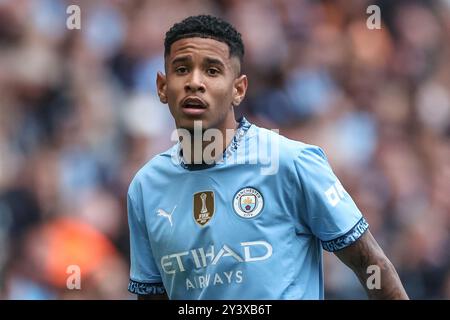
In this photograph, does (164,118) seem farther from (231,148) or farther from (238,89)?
(231,148)

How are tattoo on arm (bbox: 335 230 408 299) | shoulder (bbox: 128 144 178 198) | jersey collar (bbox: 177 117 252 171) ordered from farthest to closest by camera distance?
shoulder (bbox: 128 144 178 198), jersey collar (bbox: 177 117 252 171), tattoo on arm (bbox: 335 230 408 299)

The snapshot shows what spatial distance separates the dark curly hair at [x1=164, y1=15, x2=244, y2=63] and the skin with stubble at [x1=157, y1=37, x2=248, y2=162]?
0.02 m

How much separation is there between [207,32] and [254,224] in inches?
33.5

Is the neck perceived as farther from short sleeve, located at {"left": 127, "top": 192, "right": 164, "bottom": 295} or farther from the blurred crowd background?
the blurred crowd background

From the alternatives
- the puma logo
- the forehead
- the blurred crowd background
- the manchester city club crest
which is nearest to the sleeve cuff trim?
the manchester city club crest

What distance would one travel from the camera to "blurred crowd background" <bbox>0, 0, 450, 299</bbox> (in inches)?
285

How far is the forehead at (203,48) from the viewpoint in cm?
402

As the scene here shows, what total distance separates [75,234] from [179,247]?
331 centimetres

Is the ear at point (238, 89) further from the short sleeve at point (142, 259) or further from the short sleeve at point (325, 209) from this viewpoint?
the short sleeve at point (142, 259)

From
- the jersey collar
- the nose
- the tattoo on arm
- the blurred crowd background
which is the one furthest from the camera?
the blurred crowd background

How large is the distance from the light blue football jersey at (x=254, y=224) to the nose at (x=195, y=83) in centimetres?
30

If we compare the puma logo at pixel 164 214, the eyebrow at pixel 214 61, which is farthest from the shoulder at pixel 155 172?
the eyebrow at pixel 214 61

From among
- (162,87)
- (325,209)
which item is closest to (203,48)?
(162,87)

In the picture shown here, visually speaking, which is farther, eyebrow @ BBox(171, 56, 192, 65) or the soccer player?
eyebrow @ BBox(171, 56, 192, 65)
